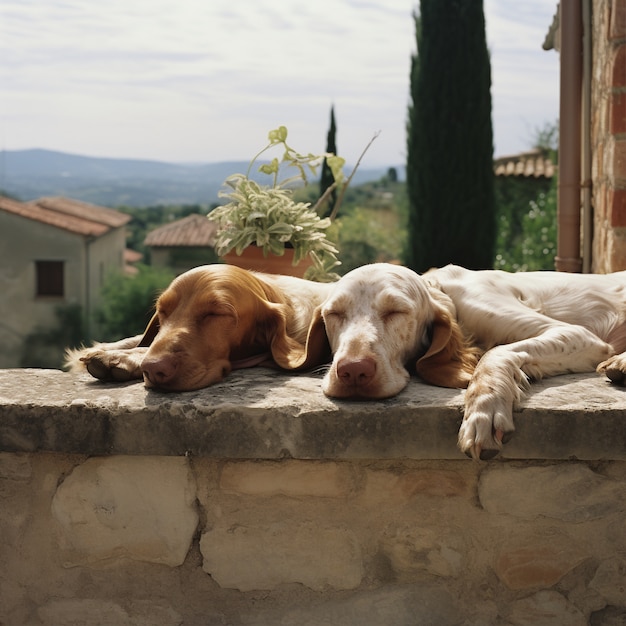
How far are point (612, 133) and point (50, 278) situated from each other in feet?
109

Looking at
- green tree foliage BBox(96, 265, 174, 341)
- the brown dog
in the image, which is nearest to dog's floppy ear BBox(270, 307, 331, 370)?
the brown dog

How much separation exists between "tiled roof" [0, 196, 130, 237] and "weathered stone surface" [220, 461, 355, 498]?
33216 millimetres

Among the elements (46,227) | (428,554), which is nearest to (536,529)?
(428,554)

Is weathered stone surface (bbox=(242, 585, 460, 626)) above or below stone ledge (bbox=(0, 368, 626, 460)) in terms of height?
below

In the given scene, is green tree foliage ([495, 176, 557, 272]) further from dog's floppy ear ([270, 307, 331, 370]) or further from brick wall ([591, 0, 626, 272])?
dog's floppy ear ([270, 307, 331, 370])

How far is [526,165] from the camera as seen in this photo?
21.9m

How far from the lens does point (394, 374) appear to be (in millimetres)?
2238

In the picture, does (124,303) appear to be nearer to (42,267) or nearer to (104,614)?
(42,267)

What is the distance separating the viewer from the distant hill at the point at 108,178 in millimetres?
45625

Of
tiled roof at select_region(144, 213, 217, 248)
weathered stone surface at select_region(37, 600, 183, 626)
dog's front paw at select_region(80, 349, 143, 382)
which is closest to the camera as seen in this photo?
weathered stone surface at select_region(37, 600, 183, 626)

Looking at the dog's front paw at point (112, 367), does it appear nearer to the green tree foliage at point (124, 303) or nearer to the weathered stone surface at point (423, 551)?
the weathered stone surface at point (423, 551)

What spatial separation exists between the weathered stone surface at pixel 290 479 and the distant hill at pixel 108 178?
41183 mm

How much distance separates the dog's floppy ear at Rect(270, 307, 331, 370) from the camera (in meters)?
2.48

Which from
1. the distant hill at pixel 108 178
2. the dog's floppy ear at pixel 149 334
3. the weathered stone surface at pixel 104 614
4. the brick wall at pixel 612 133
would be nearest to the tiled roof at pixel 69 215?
the distant hill at pixel 108 178
